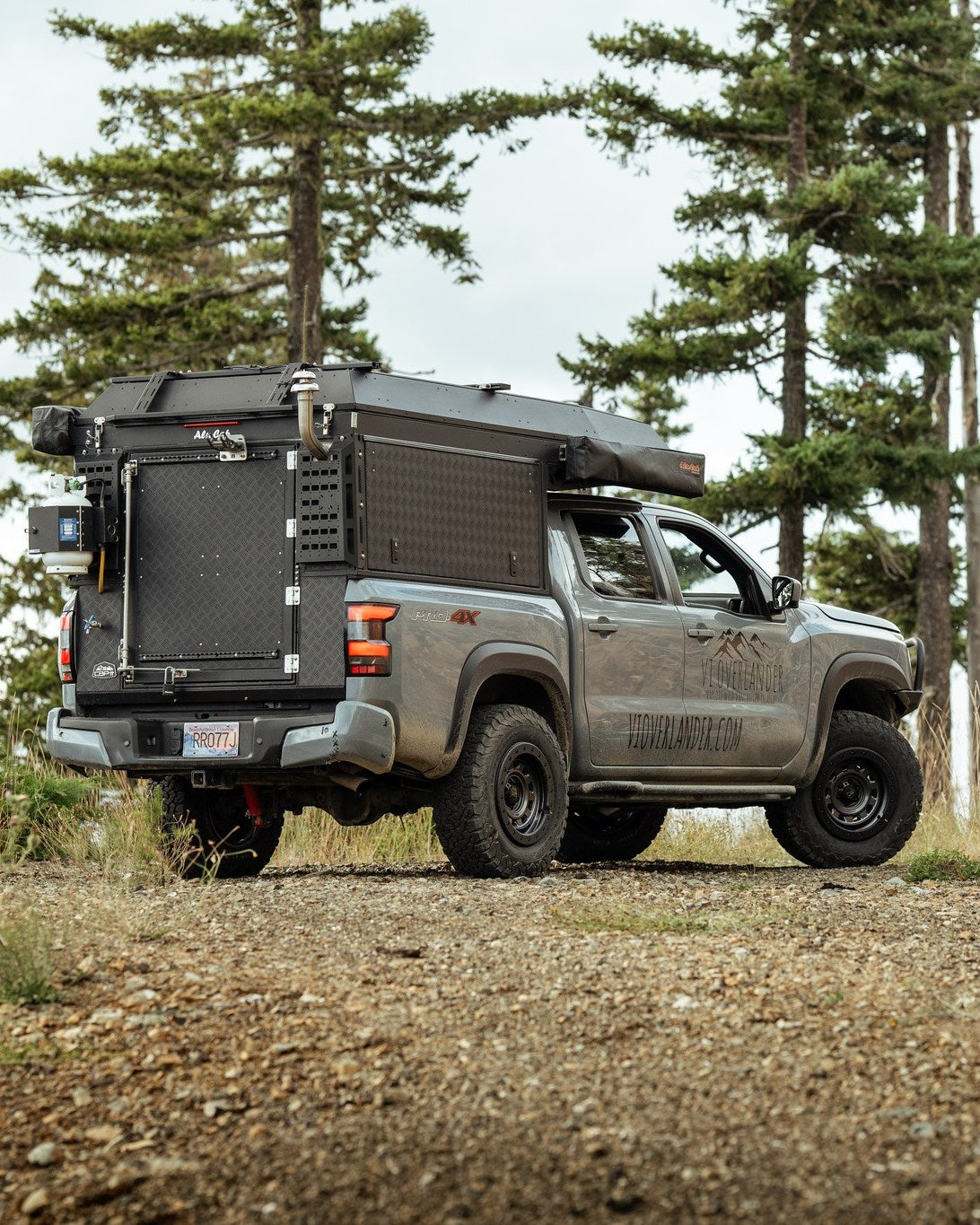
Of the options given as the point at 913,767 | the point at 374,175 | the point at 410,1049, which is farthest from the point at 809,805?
the point at 374,175

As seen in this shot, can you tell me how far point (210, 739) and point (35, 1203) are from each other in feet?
16.1

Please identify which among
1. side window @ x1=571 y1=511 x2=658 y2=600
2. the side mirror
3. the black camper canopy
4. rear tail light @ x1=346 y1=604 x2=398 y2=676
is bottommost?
rear tail light @ x1=346 y1=604 x2=398 y2=676

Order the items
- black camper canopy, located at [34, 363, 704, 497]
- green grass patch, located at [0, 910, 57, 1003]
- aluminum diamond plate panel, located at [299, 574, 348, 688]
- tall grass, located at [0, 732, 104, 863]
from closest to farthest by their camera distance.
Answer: green grass patch, located at [0, 910, 57, 1003]
aluminum diamond plate panel, located at [299, 574, 348, 688]
black camper canopy, located at [34, 363, 704, 497]
tall grass, located at [0, 732, 104, 863]

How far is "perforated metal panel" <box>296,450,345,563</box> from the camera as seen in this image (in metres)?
8.98

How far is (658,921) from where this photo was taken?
7.49 m

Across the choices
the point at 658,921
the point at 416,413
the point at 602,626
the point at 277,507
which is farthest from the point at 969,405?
the point at 658,921

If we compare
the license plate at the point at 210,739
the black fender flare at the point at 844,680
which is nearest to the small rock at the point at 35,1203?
the license plate at the point at 210,739

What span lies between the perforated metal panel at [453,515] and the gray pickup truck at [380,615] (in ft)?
0.04

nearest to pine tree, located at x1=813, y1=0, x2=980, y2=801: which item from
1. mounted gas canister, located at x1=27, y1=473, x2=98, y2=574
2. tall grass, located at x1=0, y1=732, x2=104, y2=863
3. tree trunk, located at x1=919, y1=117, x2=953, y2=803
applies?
tree trunk, located at x1=919, y1=117, x2=953, y2=803

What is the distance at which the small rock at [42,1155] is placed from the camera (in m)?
4.73

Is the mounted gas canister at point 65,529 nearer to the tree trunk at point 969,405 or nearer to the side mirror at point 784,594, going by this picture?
the side mirror at point 784,594

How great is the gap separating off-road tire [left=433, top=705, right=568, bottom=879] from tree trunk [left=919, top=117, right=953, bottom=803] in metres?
14.5

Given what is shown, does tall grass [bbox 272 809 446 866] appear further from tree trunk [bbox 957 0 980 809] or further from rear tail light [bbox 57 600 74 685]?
tree trunk [bbox 957 0 980 809]

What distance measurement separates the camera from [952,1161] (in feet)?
14.3
